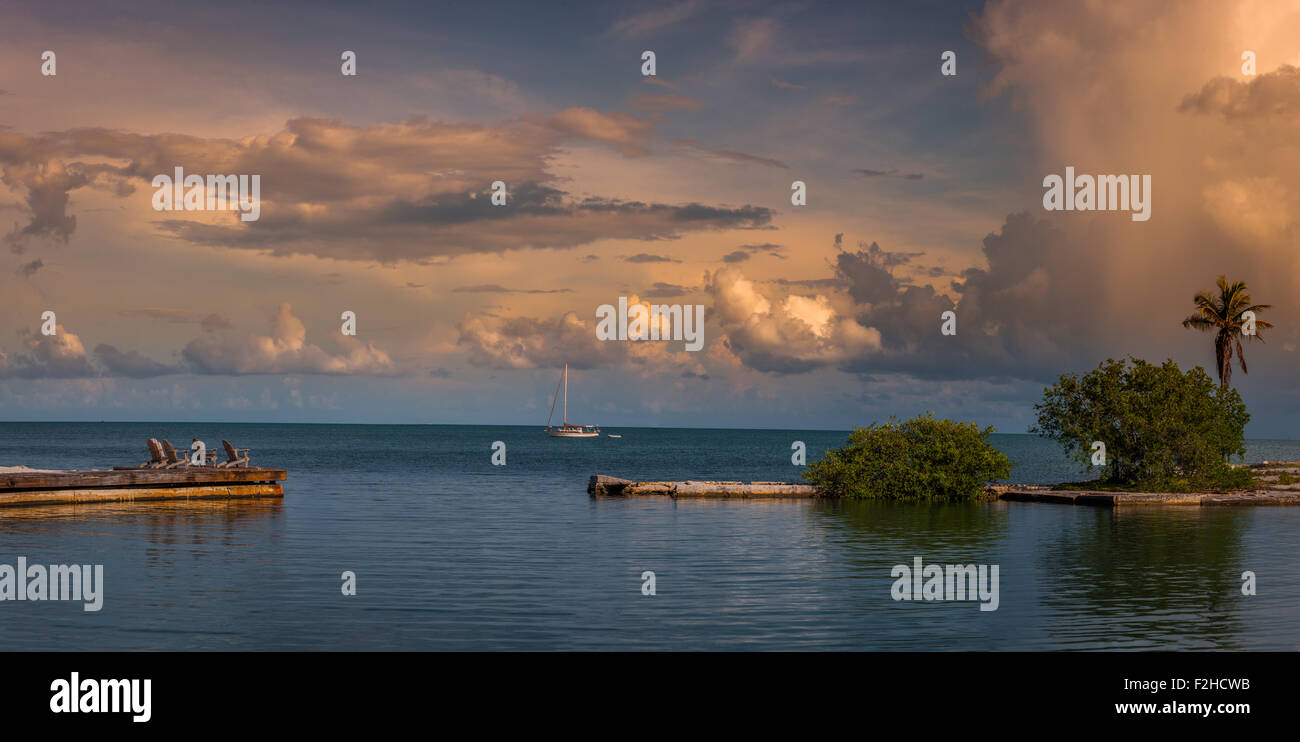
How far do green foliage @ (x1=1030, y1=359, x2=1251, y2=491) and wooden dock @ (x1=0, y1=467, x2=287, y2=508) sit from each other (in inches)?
1811

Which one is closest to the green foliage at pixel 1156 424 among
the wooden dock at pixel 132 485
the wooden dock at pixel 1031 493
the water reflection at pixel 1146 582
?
the wooden dock at pixel 1031 493

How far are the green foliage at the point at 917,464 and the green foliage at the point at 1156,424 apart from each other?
607 centimetres

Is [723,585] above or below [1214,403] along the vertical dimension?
below

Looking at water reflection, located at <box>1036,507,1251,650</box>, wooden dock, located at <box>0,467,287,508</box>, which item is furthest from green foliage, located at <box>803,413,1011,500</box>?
wooden dock, located at <box>0,467,287,508</box>

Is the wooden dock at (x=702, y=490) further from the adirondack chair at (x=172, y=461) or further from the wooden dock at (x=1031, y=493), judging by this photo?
the adirondack chair at (x=172, y=461)

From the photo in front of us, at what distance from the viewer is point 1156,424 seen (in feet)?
186

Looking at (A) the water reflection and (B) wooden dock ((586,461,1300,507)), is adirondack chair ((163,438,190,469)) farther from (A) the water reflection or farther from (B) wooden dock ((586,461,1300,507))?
(A) the water reflection

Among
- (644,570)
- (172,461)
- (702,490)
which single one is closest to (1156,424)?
(702,490)

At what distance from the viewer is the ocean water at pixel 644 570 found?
1898 centimetres

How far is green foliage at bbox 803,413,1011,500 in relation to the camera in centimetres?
5544
